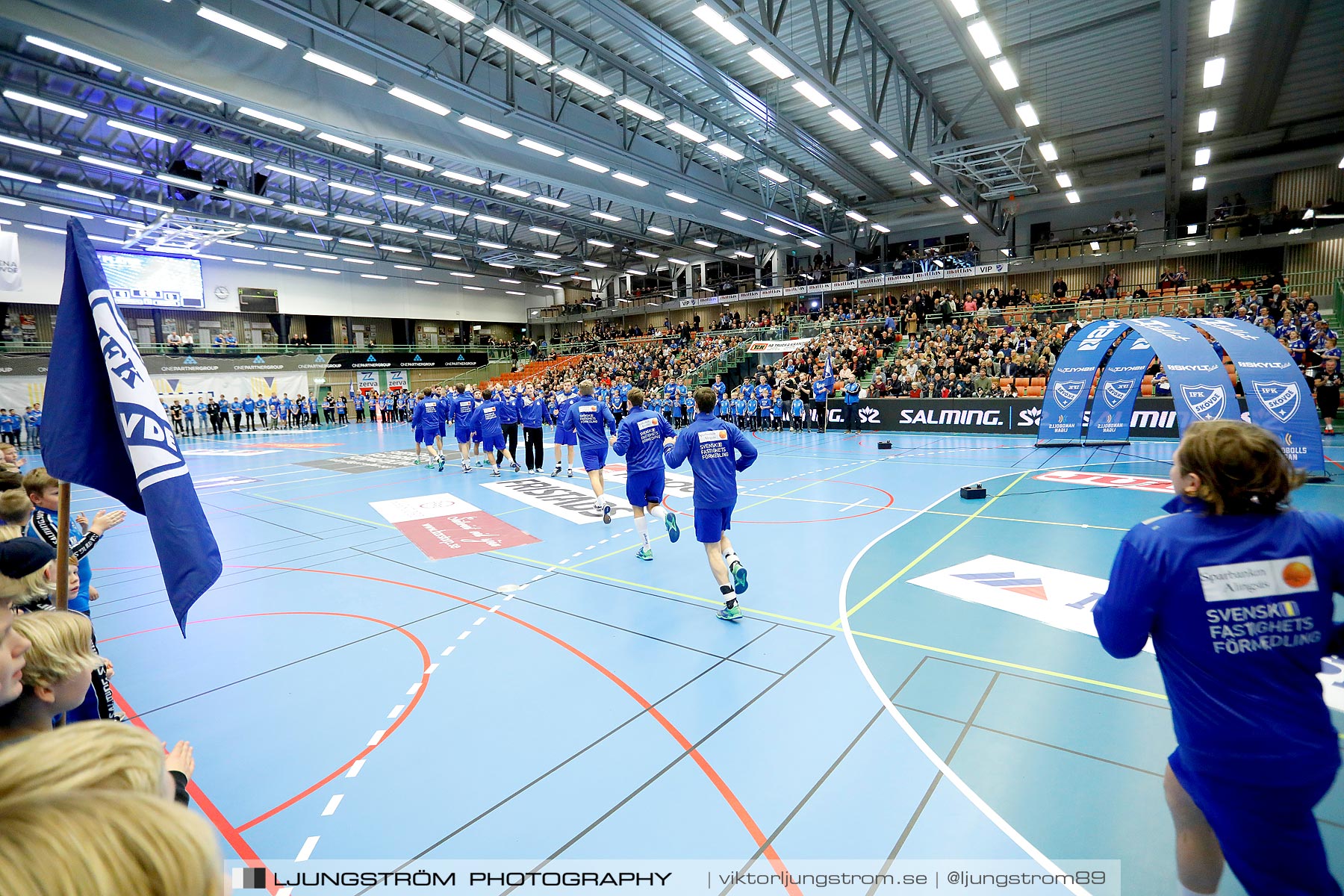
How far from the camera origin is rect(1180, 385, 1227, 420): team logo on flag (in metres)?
9.19

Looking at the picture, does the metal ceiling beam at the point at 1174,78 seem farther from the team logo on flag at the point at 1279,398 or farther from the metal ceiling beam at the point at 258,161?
the metal ceiling beam at the point at 258,161

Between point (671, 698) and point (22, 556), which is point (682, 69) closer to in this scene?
point (671, 698)

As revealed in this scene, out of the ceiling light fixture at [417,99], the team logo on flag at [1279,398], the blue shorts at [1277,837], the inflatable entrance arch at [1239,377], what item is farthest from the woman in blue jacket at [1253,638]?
the ceiling light fixture at [417,99]

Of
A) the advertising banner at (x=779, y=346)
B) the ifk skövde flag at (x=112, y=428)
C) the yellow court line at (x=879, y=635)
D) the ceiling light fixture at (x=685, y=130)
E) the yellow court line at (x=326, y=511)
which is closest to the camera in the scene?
the ifk skövde flag at (x=112, y=428)

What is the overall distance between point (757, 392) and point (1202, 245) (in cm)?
1864

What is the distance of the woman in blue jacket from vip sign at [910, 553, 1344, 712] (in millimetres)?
3102

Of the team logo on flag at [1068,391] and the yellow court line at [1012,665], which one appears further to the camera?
the team logo on flag at [1068,391]

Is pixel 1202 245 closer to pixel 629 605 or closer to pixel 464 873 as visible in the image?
pixel 629 605

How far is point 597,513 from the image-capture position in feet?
33.4

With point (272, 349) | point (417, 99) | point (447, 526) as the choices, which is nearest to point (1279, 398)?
point (447, 526)

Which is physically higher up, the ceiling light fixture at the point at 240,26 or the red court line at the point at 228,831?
the ceiling light fixture at the point at 240,26

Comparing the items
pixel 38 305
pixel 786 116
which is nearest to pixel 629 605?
pixel 786 116

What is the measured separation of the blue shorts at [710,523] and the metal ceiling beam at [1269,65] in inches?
747

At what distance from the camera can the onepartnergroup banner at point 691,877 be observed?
8.85 ft
